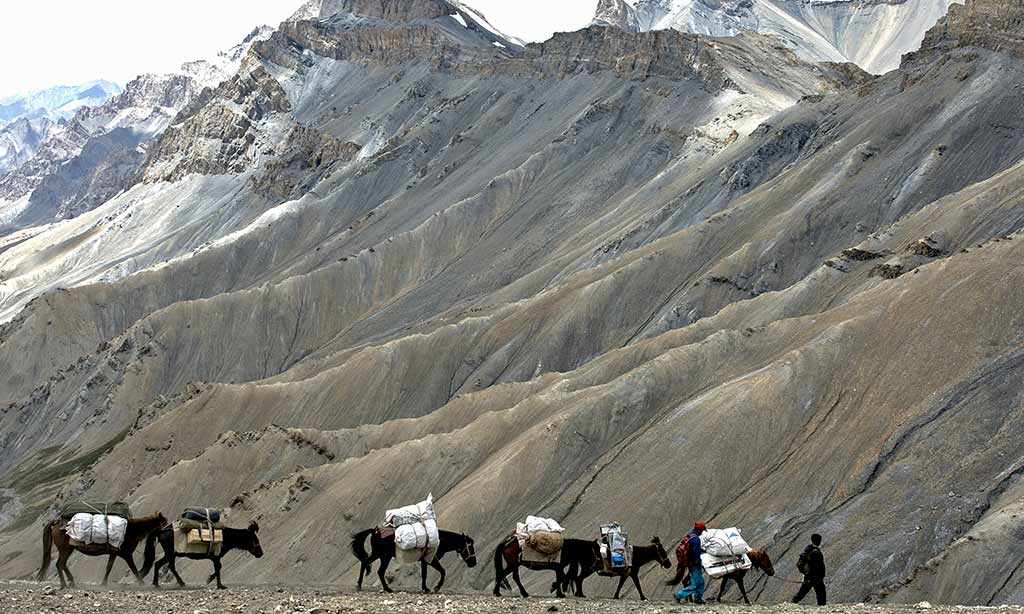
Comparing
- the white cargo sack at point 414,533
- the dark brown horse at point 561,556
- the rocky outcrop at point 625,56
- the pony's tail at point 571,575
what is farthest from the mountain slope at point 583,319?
the white cargo sack at point 414,533

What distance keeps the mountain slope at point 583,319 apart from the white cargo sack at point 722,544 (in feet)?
29.0

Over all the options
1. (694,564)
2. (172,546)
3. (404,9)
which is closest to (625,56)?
(404,9)

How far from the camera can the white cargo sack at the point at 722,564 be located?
2403 cm

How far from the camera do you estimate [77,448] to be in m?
90.7

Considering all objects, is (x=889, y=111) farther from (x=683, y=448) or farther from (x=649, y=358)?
(x=683, y=448)

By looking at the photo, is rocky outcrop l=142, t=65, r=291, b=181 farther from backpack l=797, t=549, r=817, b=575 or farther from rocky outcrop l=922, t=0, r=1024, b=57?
backpack l=797, t=549, r=817, b=575

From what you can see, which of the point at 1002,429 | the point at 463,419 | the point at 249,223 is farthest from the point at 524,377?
the point at 249,223

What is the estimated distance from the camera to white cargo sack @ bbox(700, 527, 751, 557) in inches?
949

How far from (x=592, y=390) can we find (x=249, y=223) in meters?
103

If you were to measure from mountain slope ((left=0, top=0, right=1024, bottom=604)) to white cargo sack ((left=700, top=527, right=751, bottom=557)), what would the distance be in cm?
885

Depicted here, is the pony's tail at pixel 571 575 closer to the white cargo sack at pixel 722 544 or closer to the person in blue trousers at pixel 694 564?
the person in blue trousers at pixel 694 564

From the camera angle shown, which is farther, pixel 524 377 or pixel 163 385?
pixel 163 385

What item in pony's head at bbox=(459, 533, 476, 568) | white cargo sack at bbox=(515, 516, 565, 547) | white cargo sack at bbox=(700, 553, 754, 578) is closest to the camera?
white cargo sack at bbox=(700, 553, 754, 578)

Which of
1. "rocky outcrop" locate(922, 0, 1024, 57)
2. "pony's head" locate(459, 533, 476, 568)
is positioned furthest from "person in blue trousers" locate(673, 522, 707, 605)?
"rocky outcrop" locate(922, 0, 1024, 57)
